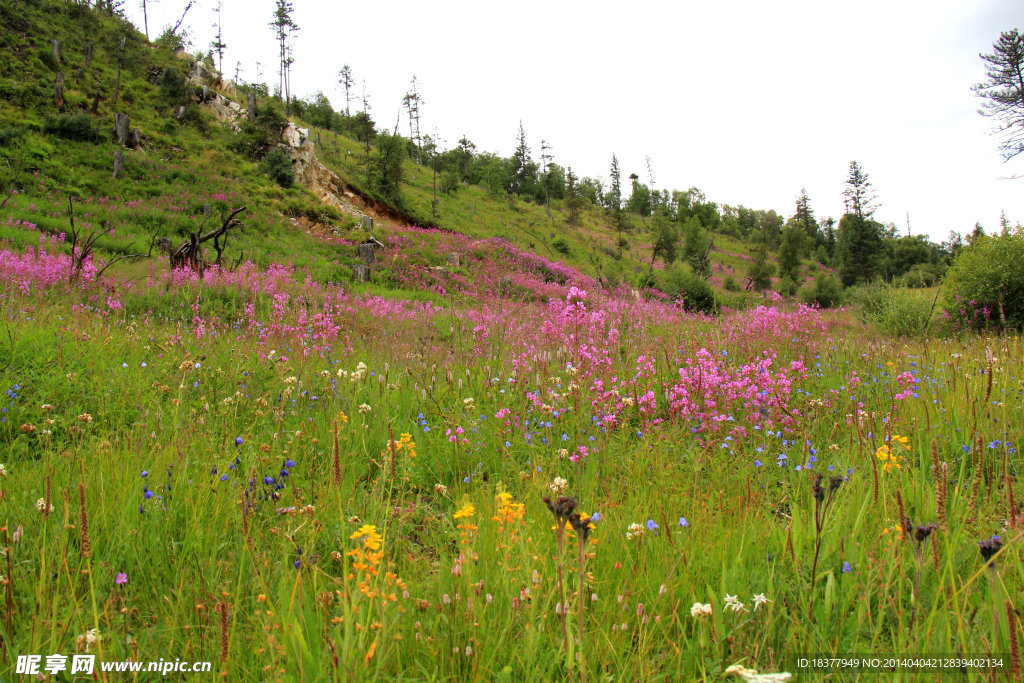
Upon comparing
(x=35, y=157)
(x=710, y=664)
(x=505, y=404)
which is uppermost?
(x=35, y=157)

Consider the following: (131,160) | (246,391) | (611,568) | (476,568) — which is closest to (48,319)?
(246,391)

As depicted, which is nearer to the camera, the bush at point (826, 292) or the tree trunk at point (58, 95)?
the tree trunk at point (58, 95)

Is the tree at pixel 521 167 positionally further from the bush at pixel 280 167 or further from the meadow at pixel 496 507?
the meadow at pixel 496 507

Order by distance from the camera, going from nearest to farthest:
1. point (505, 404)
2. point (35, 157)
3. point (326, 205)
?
point (505, 404) < point (35, 157) < point (326, 205)

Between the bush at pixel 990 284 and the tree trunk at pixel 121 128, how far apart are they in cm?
3388

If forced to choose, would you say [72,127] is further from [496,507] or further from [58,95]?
[496,507]

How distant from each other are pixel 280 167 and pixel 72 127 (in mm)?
8991

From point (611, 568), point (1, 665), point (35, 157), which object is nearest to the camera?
point (1, 665)

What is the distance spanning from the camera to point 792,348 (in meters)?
6.16

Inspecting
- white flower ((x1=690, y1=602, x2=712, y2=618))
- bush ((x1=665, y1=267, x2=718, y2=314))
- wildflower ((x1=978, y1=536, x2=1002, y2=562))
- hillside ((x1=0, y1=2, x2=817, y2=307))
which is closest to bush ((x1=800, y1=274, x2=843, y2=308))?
hillside ((x1=0, y1=2, x2=817, y2=307))

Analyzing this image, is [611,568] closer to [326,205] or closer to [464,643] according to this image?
[464,643]

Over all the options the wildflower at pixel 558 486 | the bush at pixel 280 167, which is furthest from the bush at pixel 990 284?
the bush at pixel 280 167

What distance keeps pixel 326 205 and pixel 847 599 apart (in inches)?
1126

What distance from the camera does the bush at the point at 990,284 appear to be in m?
10.5
